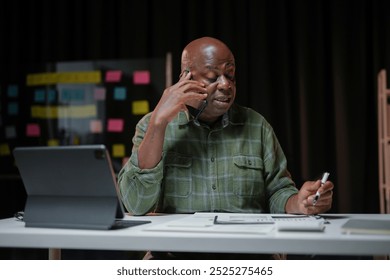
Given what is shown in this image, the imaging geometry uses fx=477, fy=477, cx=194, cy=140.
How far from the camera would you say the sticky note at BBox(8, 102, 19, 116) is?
10.8ft

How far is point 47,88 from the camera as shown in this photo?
326 cm

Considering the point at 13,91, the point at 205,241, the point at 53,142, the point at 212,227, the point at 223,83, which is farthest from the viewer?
the point at 13,91

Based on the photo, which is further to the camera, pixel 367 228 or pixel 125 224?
pixel 125 224

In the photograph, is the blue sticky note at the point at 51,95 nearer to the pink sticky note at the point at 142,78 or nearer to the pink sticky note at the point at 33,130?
the pink sticky note at the point at 33,130

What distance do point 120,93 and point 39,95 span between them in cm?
58

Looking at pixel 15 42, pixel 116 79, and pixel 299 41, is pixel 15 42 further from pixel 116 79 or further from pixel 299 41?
pixel 299 41

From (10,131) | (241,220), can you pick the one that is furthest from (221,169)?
(10,131)

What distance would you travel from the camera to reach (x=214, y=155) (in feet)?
4.67

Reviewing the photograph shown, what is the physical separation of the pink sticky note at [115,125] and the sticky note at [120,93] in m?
0.15

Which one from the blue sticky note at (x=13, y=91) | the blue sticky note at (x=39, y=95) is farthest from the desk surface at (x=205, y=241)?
the blue sticky note at (x=13, y=91)

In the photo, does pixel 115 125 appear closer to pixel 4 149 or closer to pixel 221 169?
pixel 4 149

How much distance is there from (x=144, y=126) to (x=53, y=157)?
1.62ft

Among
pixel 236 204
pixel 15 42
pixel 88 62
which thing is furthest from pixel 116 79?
pixel 236 204
